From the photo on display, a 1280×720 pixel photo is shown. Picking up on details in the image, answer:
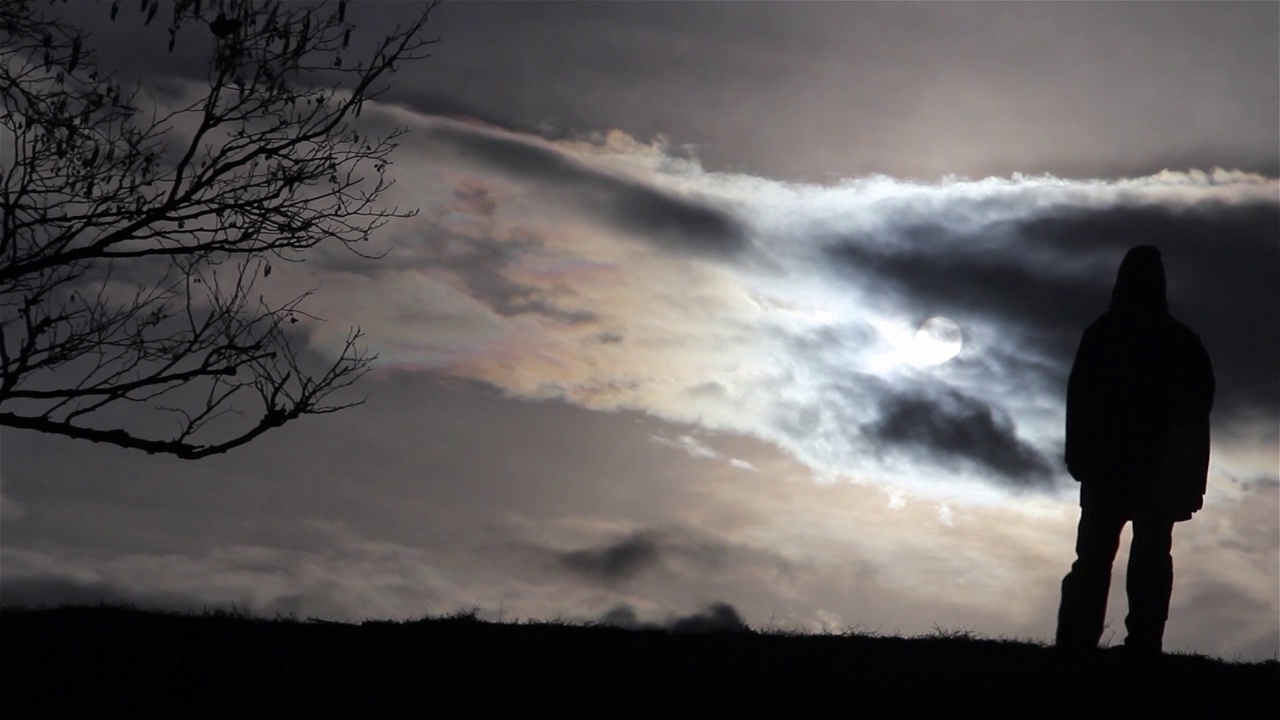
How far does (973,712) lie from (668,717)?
98.2 inches

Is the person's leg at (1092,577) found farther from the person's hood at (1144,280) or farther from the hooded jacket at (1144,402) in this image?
the person's hood at (1144,280)

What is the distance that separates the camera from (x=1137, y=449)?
1206 centimetres

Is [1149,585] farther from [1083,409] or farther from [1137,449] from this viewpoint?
[1083,409]

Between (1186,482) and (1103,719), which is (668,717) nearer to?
(1103,719)

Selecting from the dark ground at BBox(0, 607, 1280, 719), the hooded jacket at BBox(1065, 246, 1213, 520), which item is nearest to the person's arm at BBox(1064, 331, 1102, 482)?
the hooded jacket at BBox(1065, 246, 1213, 520)

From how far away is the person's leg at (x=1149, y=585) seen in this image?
11820 mm

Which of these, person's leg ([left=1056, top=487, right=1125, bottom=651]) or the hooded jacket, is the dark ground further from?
the hooded jacket

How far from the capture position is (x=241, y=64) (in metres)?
13.0

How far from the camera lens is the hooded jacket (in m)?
11.9

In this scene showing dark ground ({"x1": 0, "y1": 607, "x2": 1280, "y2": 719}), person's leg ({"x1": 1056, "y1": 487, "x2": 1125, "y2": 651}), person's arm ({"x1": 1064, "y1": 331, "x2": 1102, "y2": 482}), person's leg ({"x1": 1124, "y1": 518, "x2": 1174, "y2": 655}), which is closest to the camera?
dark ground ({"x1": 0, "y1": 607, "x2": 1280, "y2": 719})

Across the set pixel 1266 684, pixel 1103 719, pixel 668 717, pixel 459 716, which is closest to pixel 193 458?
pixel 459 716

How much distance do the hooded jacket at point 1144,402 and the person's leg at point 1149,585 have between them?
8.9 inches

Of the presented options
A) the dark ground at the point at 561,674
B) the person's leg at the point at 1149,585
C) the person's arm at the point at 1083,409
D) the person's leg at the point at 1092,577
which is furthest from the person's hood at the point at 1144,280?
the dark ground at the point at 561,674

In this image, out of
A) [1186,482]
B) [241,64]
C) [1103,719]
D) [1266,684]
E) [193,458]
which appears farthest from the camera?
[193,458]
